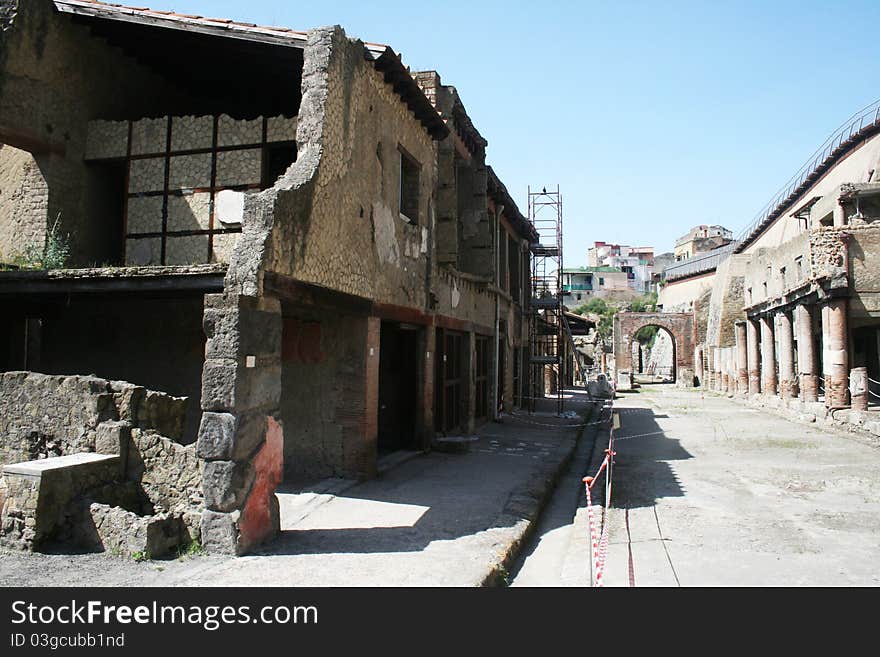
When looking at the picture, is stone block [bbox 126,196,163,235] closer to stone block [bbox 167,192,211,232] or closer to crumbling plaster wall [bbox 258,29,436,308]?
stone block [bbox 167,192,211,232]

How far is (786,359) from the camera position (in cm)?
2323

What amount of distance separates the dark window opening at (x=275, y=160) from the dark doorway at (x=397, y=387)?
326 cm

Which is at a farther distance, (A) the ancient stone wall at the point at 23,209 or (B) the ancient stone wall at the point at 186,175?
(B) the ancient stone wall at the point at 186,175

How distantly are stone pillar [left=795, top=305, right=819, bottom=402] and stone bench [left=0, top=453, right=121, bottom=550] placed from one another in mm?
20954

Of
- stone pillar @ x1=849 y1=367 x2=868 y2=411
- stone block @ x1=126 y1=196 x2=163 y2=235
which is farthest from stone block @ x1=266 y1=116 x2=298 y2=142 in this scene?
stone pillar @ x1=849 y1=367 x2=868 y2=411

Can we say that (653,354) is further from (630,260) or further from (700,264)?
(630,260)

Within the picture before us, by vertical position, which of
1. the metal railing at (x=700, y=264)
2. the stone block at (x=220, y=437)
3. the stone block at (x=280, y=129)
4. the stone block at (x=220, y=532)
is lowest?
the stone block at (x=220, y=532)

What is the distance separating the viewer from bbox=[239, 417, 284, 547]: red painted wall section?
5.84m

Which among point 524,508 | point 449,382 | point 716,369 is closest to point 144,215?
point 449,382

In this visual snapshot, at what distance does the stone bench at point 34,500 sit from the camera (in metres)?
5.60

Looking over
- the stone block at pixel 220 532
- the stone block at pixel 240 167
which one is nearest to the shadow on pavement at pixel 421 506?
the stone block at pixel 220 532

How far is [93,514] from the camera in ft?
18.8

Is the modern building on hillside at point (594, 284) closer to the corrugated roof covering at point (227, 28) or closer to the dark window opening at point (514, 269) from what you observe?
the dark window opening at point (514, 269)

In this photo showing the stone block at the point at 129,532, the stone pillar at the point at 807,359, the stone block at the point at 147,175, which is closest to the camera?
the stone block at the point at 129,532
